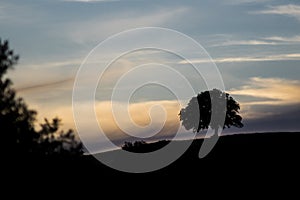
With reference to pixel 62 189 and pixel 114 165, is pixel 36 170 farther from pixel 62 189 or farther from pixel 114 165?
pixel 114 165

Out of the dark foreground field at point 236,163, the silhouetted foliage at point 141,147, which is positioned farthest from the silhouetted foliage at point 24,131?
the silhouetted foliage at point 141,147

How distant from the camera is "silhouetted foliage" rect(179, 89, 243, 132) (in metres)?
91.1

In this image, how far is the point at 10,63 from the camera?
2470 centimetres

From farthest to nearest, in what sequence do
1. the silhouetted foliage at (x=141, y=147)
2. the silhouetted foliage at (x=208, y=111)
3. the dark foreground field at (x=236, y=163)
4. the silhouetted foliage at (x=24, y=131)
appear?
the silhouetted foliage at (x=208, y=111)
the silhouetted foliage at (x=141, y=147)
the dark foreground field at (x=236, y=163)
the silhouetted foliage at (x=24, y=131)

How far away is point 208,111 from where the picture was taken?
310ft

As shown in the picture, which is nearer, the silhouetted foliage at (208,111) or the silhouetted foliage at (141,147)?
the silhouetted foliage at (141,147)

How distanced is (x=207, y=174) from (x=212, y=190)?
28.6ft

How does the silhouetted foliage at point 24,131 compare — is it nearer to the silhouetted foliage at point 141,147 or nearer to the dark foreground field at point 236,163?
the dark foreground field at point 236,163

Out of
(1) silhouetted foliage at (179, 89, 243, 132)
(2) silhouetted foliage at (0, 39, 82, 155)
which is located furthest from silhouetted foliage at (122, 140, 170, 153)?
(2) silhouetted foliage at (0, 39, 82, 155)

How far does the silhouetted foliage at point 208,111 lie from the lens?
91.1 meters

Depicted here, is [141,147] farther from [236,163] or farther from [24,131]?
[24,131]

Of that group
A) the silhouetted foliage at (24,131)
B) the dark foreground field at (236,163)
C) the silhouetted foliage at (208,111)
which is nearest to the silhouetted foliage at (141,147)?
the dark foreground field at (236,163)

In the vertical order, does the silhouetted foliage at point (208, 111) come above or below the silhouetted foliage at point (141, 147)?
above

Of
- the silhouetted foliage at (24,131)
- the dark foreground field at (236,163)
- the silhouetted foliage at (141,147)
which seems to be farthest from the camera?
the silhouetted foliage at (141,147)
